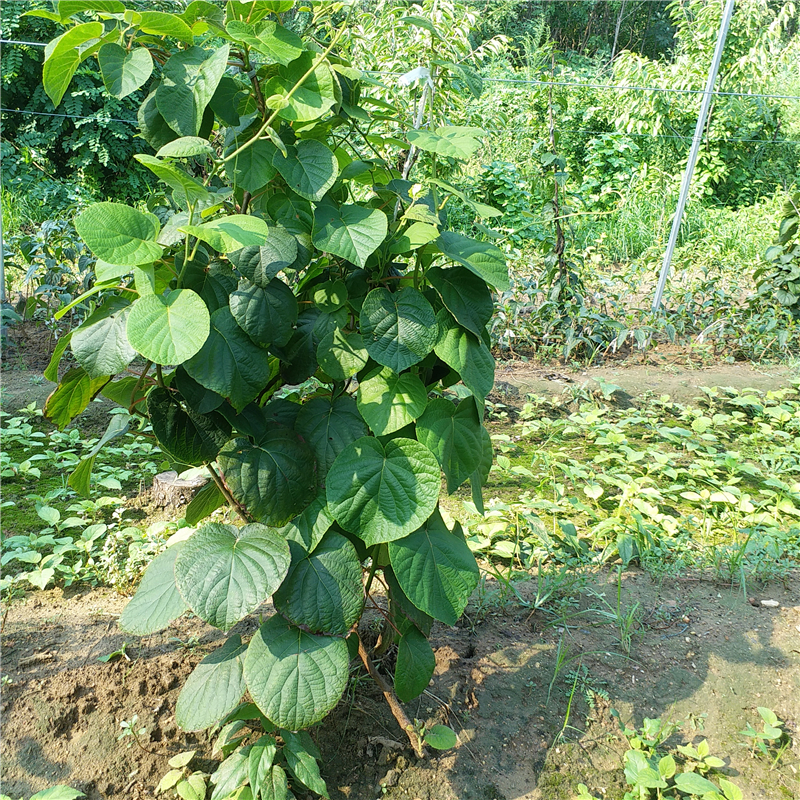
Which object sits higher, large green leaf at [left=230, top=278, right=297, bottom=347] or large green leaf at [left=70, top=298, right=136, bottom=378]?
large green leaf at [left=230, top=278, right=297, bottom=347]

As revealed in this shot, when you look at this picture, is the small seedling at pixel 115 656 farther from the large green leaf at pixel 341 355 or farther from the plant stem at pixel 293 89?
the plant stem at pixel 293 89

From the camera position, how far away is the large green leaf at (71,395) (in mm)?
1268

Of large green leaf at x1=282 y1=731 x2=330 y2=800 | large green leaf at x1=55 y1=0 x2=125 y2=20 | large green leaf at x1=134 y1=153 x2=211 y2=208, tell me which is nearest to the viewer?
large green leaf at x1=134 y1=153 x2=211 y2=208

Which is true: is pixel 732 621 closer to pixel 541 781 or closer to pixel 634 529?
pixel 634 529

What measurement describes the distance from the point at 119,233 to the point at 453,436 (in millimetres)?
677

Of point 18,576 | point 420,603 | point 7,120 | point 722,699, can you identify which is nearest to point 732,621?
point 722,699

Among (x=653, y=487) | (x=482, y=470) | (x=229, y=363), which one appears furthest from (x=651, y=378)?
(x=229, y=363)

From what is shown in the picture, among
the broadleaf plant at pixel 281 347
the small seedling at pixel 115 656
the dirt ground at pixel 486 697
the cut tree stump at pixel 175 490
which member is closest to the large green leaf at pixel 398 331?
the broadleaf plant at pixel 281 347

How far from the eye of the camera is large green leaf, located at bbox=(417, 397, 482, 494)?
1.29 meters

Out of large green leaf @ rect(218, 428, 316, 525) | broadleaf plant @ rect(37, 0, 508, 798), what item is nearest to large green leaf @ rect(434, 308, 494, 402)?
broadleaf plant @ rect(37, 0, 508, 798)

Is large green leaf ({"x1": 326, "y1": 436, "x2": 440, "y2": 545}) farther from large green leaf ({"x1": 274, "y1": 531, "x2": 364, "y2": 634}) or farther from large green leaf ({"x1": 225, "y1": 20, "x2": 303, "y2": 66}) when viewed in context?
large green leaf ({"x1": 225, "y1": 20, "x2": 303, "y2": 66})

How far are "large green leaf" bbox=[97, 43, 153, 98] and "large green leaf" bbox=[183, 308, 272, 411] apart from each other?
38 cm

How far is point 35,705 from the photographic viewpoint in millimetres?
1634

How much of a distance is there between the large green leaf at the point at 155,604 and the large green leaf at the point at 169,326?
1.41 ft
